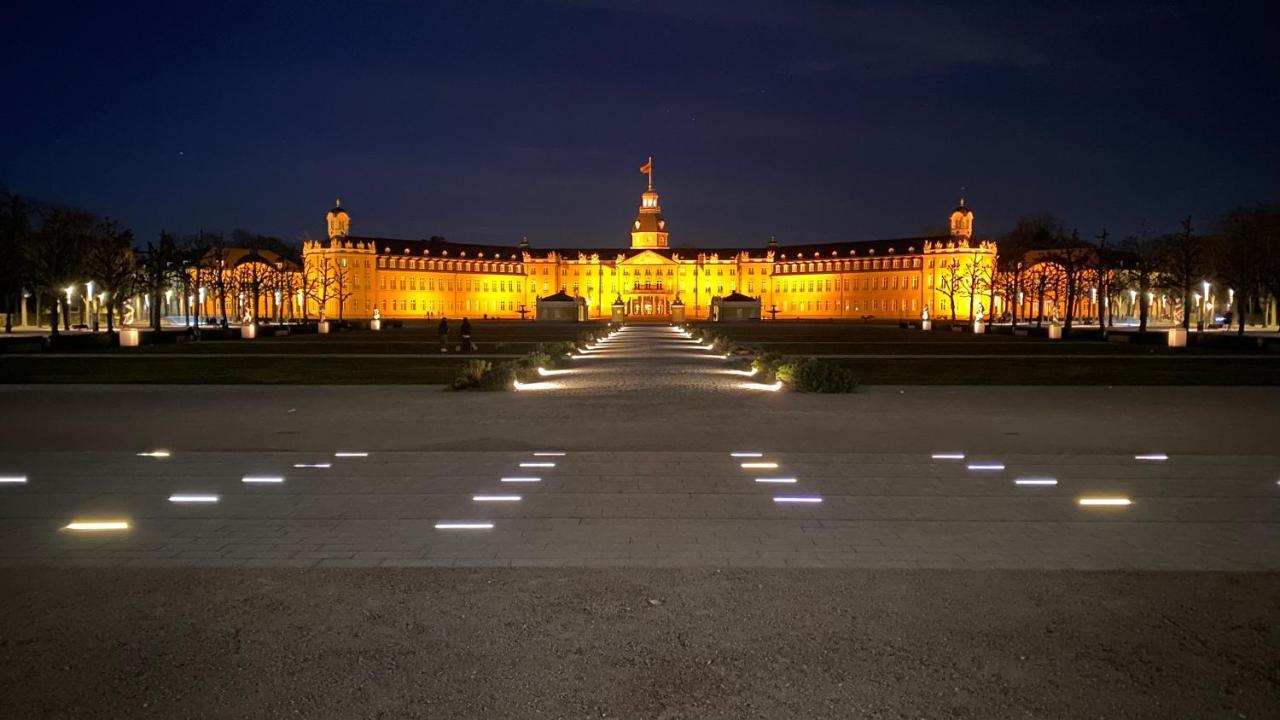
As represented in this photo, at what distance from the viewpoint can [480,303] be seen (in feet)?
613

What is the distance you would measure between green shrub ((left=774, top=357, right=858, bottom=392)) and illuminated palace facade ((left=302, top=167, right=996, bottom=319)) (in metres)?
132

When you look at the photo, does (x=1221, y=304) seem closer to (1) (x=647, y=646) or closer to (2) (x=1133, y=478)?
(2) (x=1133, y=478)

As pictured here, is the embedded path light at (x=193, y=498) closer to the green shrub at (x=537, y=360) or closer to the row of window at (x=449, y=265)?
the green shrub at (x=537, y=360)

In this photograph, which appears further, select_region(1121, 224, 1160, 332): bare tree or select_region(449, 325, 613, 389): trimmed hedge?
select_region(1121, 224, 1160, 332): bare tree

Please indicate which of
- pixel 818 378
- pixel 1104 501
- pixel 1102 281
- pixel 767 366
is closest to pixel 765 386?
pixel 818 378

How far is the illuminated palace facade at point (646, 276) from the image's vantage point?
165875 mm

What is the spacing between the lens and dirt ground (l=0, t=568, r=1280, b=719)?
500 centimetres

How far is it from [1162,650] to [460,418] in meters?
13.6

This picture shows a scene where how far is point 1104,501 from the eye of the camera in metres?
10.1

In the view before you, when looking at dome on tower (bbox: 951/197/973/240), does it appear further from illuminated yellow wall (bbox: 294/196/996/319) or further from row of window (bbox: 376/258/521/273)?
row of window (bbox: 376/258/521/273)

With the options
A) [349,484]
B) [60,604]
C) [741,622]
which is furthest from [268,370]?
[741,622]

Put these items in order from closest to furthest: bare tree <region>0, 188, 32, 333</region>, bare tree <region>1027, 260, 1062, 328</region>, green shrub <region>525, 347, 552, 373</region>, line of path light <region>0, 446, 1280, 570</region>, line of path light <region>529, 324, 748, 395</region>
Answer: line of path light <region>0, 446, 1280, 570</region> < line of path light <region>529, 324, 748, 395</region> < green shrub <region>525, 347, 552, 373</region> < bare tree <region>0, 188, 32, 333</region> < bare tree <region>1027, 260, 1062, 328</region>

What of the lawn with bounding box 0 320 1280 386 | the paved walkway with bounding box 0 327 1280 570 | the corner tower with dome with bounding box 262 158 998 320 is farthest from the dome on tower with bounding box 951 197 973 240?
the paved walkway with bounding box 0 327 1280 570

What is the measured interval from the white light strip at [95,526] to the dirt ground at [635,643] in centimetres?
145
